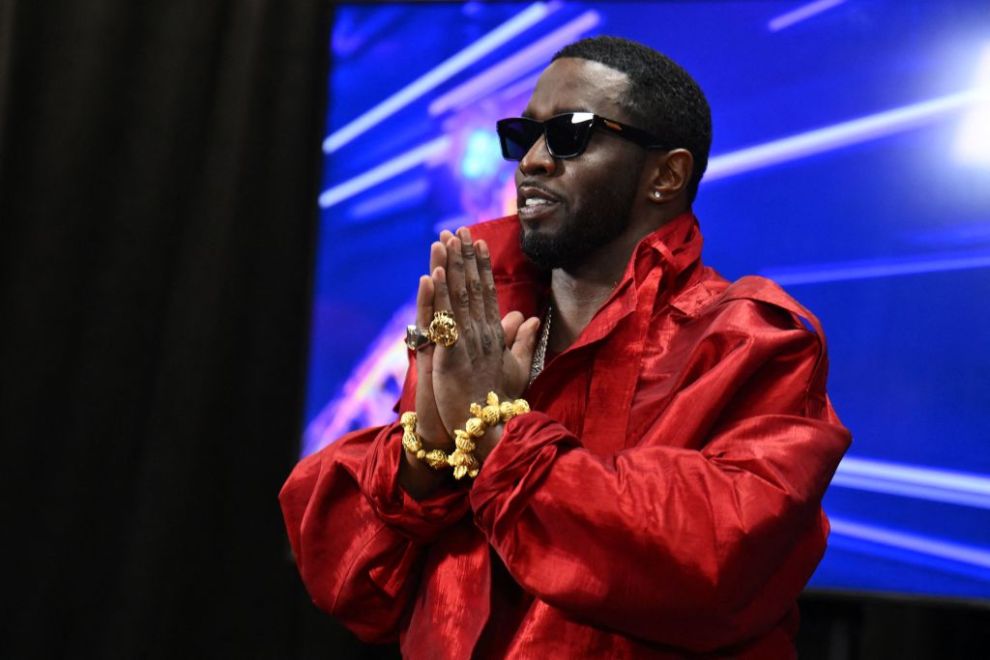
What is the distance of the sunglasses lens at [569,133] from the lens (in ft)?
5.48

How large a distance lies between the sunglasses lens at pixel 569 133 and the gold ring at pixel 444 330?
41cm

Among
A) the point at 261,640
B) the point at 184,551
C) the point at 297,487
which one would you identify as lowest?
the point at 261,640

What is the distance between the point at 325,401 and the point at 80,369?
759 mm

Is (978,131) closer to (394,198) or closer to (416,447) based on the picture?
(394,198)

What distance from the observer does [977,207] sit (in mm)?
2258

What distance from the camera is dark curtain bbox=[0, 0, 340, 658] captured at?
2793 mm

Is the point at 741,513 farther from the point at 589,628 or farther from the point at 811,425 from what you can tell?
the point at 589,628

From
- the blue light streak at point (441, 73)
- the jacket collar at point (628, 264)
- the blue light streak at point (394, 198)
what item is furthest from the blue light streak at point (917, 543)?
the blue light streak at point (441, 73)

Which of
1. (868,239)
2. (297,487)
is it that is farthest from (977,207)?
(297,487)

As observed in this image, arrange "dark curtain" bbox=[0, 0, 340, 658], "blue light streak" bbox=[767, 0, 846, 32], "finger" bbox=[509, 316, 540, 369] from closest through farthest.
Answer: "finger" bbox=[509, 316, 540, 369] < "blue light streak" bbox=[767, 0, 846, 32] < "dark curtain" bbox=[0, 0, 340, 658]

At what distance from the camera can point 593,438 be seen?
1521 mm

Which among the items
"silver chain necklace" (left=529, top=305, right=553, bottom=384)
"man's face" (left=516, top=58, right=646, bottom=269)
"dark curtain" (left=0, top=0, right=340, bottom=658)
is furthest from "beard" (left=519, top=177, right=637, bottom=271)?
"dark curtain" (left=0, top=0, right=340, bottom=658)

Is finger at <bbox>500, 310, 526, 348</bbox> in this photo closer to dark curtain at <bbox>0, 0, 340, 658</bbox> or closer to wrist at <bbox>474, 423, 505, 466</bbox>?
wrist at <bbox>474, 423, 505, 466</bbox>

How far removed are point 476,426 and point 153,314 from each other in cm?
175
